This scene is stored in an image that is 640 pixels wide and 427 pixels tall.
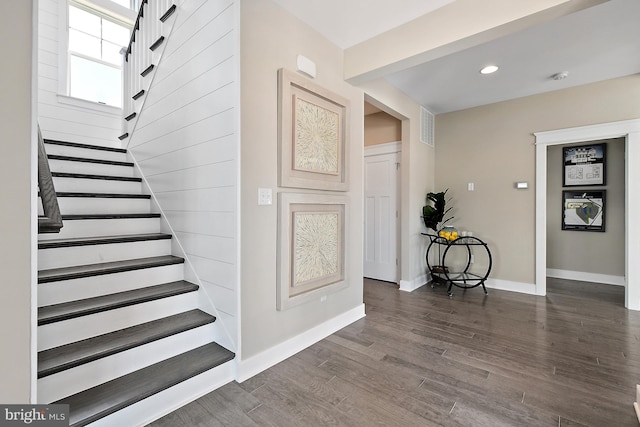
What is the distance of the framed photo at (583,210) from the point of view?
4.48 meters

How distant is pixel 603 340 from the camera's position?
8.47 feet

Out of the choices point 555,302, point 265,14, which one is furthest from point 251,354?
point 555,302

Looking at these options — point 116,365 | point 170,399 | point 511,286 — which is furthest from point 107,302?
point 511,286

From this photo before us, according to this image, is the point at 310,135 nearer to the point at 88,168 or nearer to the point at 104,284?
the point at 104,284

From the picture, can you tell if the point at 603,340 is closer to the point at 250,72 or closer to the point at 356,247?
the point at 356,247

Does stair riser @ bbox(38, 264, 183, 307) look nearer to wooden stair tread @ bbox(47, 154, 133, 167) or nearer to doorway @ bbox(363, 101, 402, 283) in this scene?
wooden stair tread @ bbox(47, 154, 133, 167)

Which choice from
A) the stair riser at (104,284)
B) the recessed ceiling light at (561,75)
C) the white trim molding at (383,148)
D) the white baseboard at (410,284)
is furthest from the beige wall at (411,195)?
the stair riser at (104,284)

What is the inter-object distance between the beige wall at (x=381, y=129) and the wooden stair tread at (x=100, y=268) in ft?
11.4

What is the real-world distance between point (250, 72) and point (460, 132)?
3729 mm

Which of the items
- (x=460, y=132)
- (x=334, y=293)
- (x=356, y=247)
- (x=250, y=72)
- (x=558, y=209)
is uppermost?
(x=460, y=132)

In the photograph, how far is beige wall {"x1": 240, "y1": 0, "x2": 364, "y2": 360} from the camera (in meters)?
2.00

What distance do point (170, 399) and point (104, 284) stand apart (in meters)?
0.90

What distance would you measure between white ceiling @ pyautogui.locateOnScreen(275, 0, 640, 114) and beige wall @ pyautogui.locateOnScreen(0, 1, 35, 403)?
68.4 inches

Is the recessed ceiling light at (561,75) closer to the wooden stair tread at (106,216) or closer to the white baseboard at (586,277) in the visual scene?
the white baseboard at (586,277)
